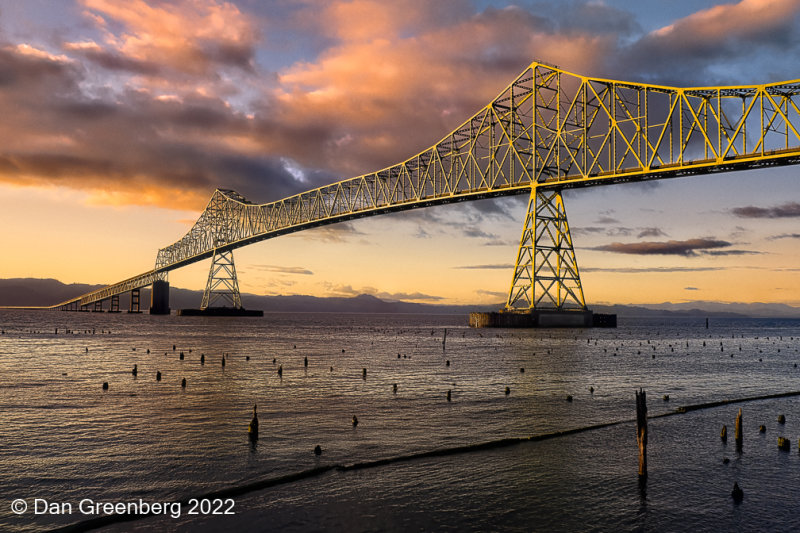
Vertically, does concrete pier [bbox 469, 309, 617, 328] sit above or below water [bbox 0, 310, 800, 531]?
above

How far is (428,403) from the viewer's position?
34.7m

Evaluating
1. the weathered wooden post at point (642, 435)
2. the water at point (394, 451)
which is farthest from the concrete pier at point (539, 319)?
the weathered wooden post at point (642, 435)

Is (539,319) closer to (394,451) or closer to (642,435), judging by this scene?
(394,451)

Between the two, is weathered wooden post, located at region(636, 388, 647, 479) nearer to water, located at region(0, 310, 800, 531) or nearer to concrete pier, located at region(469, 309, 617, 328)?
water, located at region(0, 310, 800, 531)

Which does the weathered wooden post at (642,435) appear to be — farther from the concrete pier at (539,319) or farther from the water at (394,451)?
the concrete pier at (539,319)

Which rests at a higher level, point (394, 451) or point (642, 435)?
point (642, 435)

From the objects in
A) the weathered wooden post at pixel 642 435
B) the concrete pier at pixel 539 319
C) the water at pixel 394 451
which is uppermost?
the concrete pier at pixel 539 319

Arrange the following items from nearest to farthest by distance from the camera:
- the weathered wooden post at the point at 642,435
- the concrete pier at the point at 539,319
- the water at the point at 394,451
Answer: the water at the point at 394,451 < the weathered wooden post at the point at 642,435 < the concrete pier at the point at 539,319

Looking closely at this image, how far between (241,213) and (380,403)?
16470 centimetres

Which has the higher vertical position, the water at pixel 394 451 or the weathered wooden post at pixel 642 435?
the weathered wooden post at pixel 642 435

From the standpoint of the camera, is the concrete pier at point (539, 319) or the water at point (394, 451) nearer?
the water at point (394, 451)

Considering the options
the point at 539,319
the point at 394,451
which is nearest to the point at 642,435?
the point at 394,451

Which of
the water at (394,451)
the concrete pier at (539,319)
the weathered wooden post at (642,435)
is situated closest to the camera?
the water at (394,451)

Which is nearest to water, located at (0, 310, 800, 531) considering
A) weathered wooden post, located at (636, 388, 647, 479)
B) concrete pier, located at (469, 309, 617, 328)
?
weathered wooden post, located at (636, 388, 647, 479)
